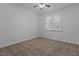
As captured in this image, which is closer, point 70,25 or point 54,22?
point 70,25

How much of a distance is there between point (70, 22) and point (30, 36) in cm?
272

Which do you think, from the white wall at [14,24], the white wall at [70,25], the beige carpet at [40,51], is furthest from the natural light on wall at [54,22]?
the beige carpet at [40,51]

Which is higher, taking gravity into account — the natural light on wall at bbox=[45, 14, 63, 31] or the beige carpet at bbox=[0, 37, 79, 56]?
the natural light on wall at bbox=[45, 14, 63, 31]

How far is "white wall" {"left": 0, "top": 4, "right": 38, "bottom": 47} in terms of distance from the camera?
290cm

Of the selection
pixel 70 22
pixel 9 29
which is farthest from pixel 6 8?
pixel 70 22

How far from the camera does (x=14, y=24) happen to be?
11.1ft

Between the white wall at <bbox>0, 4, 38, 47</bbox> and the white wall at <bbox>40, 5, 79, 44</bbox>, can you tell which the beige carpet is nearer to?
the white wall at <bbox>0, 4, 38, 47</bbox>

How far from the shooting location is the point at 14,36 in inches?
135

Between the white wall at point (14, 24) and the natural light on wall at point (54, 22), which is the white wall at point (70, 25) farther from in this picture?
the white wall at point (14, 24)

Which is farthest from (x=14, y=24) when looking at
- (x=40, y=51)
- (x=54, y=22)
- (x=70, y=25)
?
(x=70, y=25)

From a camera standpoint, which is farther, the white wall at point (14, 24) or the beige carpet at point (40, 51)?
the white wall at point (14, 24)

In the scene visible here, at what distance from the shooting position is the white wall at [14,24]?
2.90 metres

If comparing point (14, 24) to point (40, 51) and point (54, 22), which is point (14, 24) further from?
point (54, 22)

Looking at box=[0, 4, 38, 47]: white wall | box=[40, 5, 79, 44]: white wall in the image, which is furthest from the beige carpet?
box=[40, 5, 79, 44]: white wall
